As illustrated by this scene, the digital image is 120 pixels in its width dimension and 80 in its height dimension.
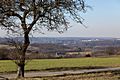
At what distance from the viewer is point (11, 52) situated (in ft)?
78.2

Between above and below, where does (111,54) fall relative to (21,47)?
below

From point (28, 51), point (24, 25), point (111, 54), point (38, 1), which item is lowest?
point (111, 54)

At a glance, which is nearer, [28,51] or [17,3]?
[17,3]

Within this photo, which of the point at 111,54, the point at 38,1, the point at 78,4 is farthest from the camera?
the point at 111,54

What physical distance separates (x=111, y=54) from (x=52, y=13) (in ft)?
212

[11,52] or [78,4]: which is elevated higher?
[78,4]

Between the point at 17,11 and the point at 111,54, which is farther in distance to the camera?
the point at 111,54

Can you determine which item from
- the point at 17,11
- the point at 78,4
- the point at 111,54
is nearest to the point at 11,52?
the point at 17,11

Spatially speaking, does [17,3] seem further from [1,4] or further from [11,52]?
[11,52]

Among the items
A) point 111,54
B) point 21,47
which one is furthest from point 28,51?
point 111,54

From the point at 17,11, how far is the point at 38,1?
1.68 metres

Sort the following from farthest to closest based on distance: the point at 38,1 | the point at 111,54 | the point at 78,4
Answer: the point at 111,54, the point at 78,4, the point at 38,1

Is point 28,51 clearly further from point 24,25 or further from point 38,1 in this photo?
point 38,1

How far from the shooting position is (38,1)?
22922 millimetres
